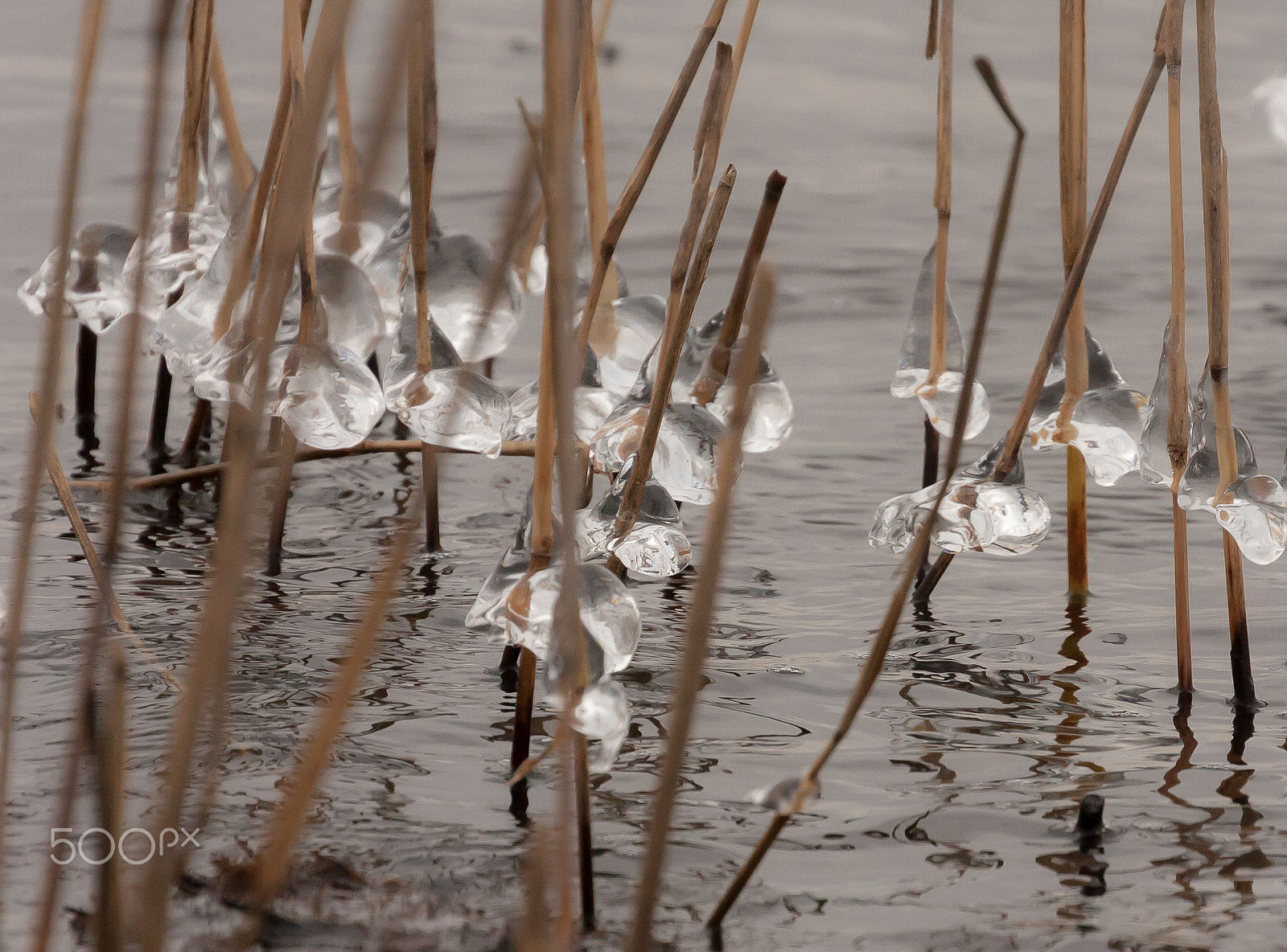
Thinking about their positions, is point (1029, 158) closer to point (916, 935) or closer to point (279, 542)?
point (279, 542)

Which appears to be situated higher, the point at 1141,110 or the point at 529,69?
the point at 529,69

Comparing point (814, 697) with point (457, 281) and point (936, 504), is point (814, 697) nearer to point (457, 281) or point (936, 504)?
point (457, 281)

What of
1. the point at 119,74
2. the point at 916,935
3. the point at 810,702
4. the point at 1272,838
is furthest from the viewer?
the point at 119,74

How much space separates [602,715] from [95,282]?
1.12 m

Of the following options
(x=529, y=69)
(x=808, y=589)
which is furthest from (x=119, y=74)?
(x=808, y=589)

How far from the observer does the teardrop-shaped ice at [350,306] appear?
51.1 inches

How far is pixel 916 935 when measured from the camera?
0.92 meters

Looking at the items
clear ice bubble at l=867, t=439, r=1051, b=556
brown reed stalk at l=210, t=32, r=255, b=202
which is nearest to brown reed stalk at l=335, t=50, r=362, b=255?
brown reed stalk at l=210, t=32, r=255, b=202

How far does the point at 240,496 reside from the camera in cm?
57

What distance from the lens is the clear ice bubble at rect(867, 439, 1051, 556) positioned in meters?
1.17

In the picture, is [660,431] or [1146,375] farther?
[1146,375]

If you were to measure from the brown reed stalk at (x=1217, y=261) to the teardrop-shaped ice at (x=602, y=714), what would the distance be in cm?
55

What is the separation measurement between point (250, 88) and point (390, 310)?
260cm

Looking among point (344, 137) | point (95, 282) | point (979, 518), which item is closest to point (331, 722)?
point (979, 518)
